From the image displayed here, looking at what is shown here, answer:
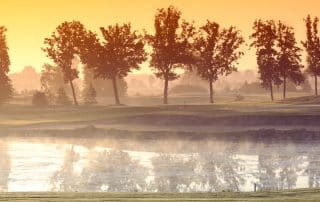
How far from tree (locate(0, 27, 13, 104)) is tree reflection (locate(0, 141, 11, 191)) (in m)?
61.4

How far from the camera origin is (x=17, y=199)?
2811 centimetres

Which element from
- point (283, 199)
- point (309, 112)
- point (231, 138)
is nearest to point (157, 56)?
point (309, 112)

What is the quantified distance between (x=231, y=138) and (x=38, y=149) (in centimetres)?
1515

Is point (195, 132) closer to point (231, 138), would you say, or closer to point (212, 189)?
point (231, 138)

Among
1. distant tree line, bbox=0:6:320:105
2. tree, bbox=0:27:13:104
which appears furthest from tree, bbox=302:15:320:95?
tree, bbox=0:27:13:104

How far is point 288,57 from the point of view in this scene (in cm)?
12156

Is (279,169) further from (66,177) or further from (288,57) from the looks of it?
(288,57)

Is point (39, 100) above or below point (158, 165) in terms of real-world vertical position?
above

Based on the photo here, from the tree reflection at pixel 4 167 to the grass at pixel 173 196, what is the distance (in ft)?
21.5

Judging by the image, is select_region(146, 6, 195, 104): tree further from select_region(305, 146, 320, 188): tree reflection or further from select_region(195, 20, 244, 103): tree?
select_region(305, 146, 320, 188): tree reflection

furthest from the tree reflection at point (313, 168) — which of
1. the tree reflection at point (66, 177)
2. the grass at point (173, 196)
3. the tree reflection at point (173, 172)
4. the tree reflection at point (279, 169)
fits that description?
the tree reflection at point (66, 177)

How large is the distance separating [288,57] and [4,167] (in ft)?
269

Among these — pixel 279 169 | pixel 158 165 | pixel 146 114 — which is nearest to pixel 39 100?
pixel 146 114

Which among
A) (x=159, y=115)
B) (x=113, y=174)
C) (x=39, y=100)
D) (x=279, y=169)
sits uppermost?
(x=39, y=100)
